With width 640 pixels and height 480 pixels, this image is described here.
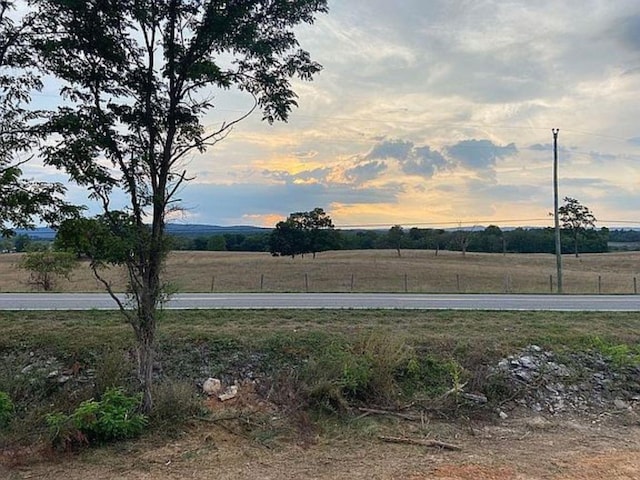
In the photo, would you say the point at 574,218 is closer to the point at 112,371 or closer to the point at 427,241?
the point at 427,241

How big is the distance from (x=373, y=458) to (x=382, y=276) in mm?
30256

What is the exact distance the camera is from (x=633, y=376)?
888 centimetres

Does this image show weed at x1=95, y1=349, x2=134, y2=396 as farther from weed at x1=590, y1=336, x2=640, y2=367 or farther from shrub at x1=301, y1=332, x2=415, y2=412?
weed at x1=590, y1=336, x2=640, y2=367

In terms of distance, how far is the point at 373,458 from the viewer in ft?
19.8

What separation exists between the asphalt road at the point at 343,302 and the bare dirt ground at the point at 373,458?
25.9 feet

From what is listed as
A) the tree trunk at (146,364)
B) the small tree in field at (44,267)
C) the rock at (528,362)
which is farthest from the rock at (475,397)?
the small tree in field at (44,267)

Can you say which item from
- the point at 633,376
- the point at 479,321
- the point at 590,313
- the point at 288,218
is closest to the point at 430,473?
the point at 633,376

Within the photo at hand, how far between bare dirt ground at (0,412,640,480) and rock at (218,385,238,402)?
1020 millimetres

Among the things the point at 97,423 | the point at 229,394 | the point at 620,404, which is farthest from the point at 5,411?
the point at 620,404

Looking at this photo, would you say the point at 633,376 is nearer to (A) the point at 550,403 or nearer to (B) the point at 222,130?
(A) the point at 550,403

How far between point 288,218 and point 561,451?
5858cm

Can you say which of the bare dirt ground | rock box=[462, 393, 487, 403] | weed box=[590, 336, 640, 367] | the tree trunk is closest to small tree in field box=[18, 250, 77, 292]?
the tree trunk

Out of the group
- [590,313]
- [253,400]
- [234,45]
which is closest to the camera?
[234,45]

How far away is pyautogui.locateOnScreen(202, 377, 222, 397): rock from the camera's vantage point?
8.10 metres
